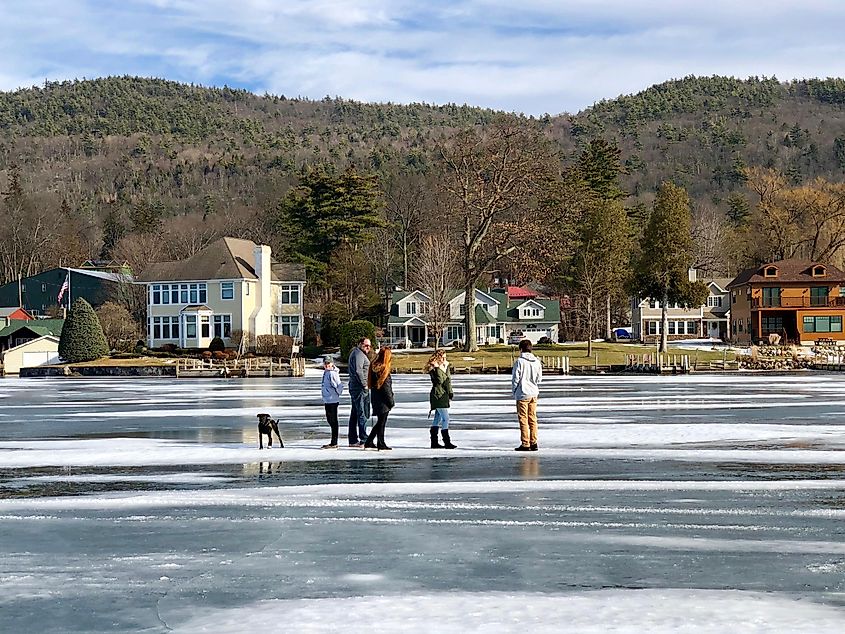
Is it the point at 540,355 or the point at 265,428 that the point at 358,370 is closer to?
the point at 265,428

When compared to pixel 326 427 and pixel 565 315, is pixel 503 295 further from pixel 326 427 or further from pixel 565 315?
pixel 326 427

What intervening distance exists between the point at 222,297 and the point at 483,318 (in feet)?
93.2

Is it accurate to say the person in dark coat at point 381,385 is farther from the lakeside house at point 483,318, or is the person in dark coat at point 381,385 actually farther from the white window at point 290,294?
the lakeside house at point 483,318

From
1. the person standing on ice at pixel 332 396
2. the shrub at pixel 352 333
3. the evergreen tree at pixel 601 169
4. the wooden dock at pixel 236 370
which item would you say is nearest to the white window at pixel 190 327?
the shrub at pixel 352 333

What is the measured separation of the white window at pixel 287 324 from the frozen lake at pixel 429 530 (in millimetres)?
60978

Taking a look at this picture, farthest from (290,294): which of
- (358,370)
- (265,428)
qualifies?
(358,370)

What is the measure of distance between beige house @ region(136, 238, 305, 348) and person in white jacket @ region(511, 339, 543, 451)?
206 feet

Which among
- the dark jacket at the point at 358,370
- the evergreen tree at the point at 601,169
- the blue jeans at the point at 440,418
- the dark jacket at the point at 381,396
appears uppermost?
the evergreen tree at the point at 601,169

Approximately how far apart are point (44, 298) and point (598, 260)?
177 ft

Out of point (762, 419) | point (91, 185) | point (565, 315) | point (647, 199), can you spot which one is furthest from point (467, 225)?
point (91, 185)

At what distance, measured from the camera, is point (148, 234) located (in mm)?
116688

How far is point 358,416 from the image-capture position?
64.0ft

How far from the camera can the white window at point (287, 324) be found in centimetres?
8481

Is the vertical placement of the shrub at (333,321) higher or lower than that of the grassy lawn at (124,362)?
higher
